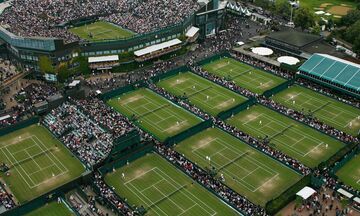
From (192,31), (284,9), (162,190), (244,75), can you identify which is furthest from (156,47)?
(284,9)

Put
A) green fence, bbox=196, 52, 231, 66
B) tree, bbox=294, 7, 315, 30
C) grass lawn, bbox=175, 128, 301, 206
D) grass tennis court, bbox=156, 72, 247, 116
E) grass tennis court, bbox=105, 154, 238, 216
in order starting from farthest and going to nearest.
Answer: tree, bbox=294, 7, 315, 30
green fence, bbox=196, 52, 231, 66
grass tennis court, bbox=156, 72, 247, 116
grass lawn, bbox=175, 128, 301, 206
grass tennis court, bbox=105, 154, 238, 216

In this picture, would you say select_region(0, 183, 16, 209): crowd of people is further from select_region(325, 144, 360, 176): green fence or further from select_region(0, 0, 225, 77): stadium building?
select_region(325, 144, 360, 176): green fence

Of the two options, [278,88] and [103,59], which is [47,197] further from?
[278,88]

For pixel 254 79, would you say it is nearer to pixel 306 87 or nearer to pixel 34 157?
pixel 306 87

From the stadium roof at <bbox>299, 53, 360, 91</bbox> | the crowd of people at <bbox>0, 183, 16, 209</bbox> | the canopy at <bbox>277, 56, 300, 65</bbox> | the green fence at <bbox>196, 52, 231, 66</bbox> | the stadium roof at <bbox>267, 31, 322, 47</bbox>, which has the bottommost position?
the crowd of people at <bbox>0, 183, 16, 209</bbox>

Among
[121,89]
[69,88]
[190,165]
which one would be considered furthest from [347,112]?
[69,88]

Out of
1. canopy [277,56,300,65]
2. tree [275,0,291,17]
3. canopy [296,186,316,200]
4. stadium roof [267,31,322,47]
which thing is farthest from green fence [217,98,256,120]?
tree [275,0,291,17]

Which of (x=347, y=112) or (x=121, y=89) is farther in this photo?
(x=121, y=89)
